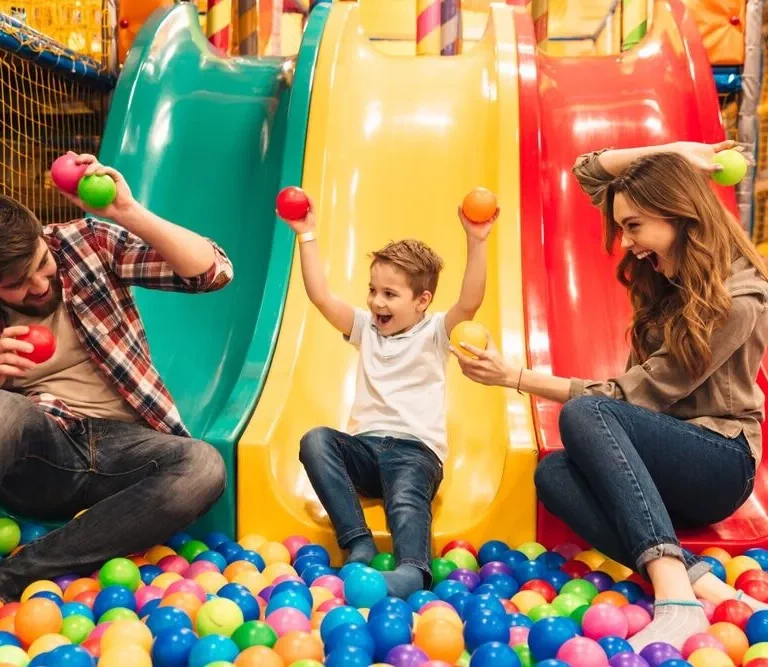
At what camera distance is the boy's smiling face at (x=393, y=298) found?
2379mm

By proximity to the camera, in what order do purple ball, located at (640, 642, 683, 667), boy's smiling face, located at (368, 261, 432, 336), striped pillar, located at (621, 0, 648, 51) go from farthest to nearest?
1. striped pillar, located at (621, 0, 648, 51)
2. boy's smiling face, located at (368, 261, 432, 336)
3. purple ball, located at (640, 642, 683, 667)

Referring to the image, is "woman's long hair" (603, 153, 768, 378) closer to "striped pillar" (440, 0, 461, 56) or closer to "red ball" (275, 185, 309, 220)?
"red ball" (275, 185, 309, 220)

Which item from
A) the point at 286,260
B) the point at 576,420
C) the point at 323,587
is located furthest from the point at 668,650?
the point at 286,260

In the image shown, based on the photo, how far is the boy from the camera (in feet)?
7.14

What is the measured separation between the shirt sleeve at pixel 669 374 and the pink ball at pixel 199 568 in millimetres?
788

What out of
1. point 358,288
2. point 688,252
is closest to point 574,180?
point 358,288

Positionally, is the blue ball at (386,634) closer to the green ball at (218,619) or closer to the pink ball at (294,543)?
the green ball at (218,619)

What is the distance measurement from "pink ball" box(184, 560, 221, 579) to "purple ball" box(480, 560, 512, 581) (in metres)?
0.53

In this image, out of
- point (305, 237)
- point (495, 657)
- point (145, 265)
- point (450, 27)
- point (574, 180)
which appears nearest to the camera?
point (495, 657)

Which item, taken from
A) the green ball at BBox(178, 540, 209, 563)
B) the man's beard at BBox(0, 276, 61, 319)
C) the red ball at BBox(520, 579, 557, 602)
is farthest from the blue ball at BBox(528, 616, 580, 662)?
the man's beard at BBox(0, 276, 61, 319)

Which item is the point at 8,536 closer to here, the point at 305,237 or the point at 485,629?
the point at 305,237

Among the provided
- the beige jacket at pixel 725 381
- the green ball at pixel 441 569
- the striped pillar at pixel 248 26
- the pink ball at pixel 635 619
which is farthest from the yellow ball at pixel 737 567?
the striped pillar at pixel 248 26

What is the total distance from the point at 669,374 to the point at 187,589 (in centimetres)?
98

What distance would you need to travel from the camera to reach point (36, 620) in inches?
67.4
